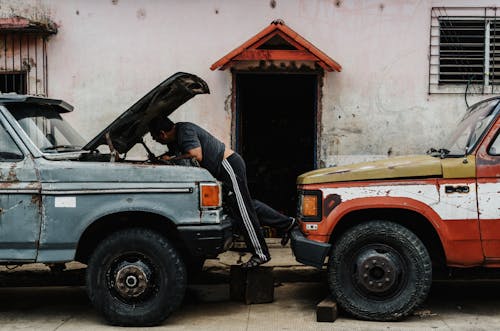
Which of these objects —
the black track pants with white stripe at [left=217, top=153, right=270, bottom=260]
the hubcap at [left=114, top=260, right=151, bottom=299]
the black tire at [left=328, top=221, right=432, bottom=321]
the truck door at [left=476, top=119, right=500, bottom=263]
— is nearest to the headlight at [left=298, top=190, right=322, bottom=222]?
→ the black tire at [left=328, top=221, right=432, bottom=321]

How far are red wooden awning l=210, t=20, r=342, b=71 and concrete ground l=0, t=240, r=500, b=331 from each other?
8.78ft

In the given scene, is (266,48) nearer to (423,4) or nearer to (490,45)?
(423,4)

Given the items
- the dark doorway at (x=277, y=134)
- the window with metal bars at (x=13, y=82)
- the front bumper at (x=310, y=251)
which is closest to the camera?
the front bumper at (x=310, y=251)

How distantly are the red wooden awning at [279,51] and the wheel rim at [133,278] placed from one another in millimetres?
3885

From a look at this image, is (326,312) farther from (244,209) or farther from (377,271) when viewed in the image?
(244,209)

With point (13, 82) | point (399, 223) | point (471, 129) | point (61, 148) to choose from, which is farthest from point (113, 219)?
point (13, 82)

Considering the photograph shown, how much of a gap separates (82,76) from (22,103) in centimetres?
340

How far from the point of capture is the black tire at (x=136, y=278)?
605cm

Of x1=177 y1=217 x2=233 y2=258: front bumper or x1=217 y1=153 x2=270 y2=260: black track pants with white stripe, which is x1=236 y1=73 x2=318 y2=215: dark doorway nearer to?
x1=217 y1=153 x2=270 y2=260: black track pants with white stripe

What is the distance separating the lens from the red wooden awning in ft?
29.9

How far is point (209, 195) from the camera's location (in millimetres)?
6203

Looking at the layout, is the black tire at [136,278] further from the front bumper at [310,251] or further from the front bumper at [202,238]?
the front bumper at [310,251]

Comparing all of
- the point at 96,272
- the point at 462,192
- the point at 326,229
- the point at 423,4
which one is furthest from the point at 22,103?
the point at 423,4

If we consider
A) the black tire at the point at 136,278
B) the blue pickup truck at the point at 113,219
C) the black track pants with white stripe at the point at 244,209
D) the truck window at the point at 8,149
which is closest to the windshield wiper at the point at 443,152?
the black track pants with white stripe at the point at 244,209
